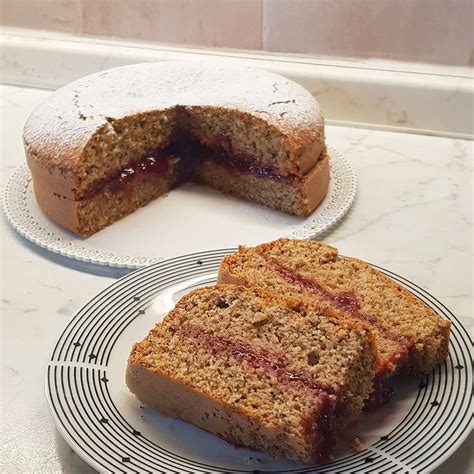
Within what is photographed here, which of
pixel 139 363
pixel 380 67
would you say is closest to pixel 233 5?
pixel 380 67

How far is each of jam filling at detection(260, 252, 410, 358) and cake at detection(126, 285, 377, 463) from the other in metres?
0.14

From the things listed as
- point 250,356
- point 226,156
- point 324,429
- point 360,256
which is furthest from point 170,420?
point 226,156

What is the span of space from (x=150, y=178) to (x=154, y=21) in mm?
1092

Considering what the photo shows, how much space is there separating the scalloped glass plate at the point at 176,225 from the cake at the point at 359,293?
1.40 feet

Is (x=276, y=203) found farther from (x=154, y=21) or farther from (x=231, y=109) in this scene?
(x=154, y=21)

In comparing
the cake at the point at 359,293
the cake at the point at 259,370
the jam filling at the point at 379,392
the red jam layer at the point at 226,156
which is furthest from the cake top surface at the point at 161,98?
the jam filling at the point at 379,392

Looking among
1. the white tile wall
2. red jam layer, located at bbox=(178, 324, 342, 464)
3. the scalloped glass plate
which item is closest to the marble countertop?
the scalloped glass plate

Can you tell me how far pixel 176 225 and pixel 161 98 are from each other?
510 mm

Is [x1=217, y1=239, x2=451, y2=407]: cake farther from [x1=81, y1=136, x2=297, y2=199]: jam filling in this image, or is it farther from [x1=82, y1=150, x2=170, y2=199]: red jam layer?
[x1=82, y1=150, x2=170, y2=199]: red jam layer

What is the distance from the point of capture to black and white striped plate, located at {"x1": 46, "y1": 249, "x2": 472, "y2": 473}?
5.13 feet

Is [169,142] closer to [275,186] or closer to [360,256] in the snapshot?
[275,186]

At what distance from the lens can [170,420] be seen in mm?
1711

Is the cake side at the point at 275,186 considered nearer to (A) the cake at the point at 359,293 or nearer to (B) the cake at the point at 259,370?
(A) the cake at the point at 359,293

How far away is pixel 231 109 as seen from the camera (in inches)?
110
